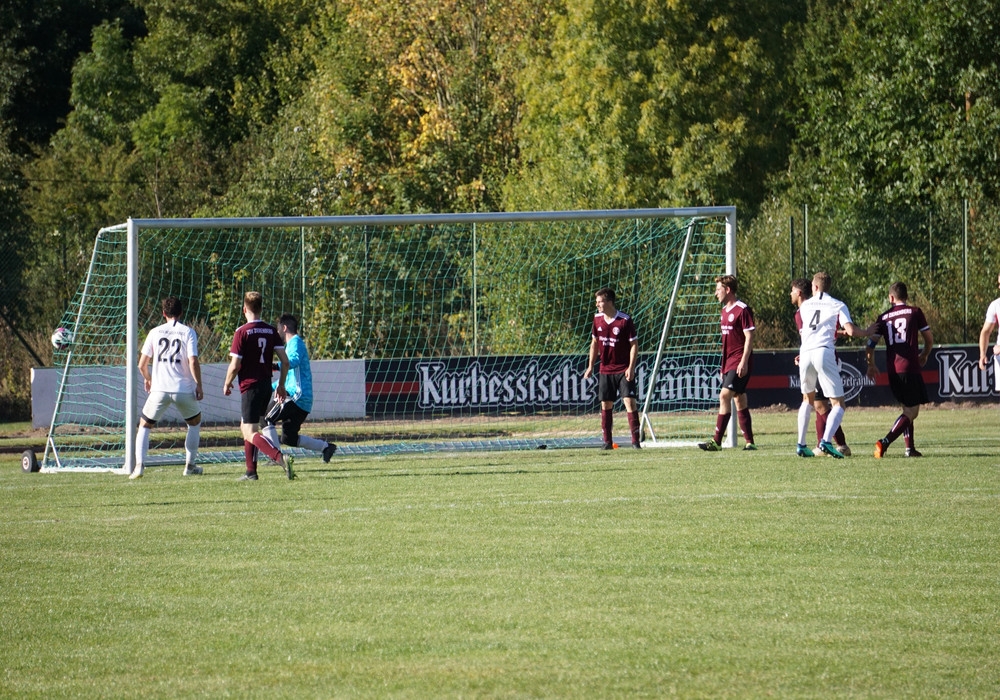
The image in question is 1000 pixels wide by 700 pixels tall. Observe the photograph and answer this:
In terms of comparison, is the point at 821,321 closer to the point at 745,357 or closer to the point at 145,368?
the point at 745,357

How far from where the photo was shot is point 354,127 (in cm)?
3894

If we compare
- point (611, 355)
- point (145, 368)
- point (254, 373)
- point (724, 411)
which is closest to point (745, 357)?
point (724, 411)

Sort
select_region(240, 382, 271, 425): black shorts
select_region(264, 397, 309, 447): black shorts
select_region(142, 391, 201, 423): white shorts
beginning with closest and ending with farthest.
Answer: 1. select_region(240, 382, 271, 425): black shorts
2. select_region(142, 391, 201, 423): white shorts
3. select_region(264, 397, 309, 447): black shorts

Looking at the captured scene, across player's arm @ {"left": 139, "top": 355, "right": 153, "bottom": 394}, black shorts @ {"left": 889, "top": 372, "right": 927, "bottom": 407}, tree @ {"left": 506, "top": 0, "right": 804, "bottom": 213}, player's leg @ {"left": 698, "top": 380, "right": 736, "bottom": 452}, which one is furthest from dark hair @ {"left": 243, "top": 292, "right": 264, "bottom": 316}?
tree @ {"left": 506, "top": 0, "right": 804, "bottom": 213}

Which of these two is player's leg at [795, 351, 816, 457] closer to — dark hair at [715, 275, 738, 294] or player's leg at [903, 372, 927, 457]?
player's leg at [903, 372, 927, 457]

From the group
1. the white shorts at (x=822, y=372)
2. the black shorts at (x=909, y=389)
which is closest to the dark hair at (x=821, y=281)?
the white shorts at (x=822, y=372)

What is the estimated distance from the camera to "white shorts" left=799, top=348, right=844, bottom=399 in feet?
45.6

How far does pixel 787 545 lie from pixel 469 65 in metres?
32.0

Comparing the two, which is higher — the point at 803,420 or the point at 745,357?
the point at 745,357

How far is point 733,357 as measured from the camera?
52.1 feet

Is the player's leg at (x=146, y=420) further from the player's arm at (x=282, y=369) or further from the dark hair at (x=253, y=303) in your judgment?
the dark hair at (x=253, y=303)

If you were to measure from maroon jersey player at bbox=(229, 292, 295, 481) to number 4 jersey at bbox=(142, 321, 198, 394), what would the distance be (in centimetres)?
66

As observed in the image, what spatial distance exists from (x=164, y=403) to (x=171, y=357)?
1.68 feet

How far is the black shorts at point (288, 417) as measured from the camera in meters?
14.6
